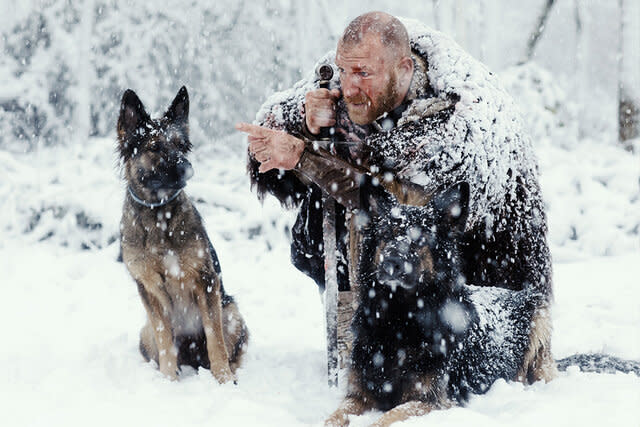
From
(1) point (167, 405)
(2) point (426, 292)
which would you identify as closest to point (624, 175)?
(2) point (426, 292)

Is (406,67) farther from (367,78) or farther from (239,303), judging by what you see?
(239,303)

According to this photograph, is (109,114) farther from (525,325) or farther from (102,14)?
(525,325)

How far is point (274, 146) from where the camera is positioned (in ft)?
10.4

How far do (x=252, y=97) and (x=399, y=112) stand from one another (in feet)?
35.3

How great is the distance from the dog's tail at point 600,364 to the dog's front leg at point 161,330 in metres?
2.57

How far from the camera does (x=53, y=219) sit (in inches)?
316

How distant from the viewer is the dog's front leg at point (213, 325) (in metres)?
3.95

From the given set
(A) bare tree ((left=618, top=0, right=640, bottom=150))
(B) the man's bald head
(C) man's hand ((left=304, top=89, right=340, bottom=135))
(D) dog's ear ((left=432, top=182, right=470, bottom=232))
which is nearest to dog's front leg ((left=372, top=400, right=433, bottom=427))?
(D) dog's ear ((left=432, top=182, right=470, bottom=232))

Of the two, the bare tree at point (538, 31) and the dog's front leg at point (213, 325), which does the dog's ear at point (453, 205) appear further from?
the bare tree at point (538, 31)

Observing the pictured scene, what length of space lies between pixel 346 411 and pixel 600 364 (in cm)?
166

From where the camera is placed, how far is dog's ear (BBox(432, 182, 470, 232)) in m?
2.90

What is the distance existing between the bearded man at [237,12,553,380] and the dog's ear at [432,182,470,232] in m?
0.25

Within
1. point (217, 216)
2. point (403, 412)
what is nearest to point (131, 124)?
point (403, 412)

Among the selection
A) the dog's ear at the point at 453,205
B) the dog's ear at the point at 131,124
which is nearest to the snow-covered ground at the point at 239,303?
the dog's ear at the point at 453,205
